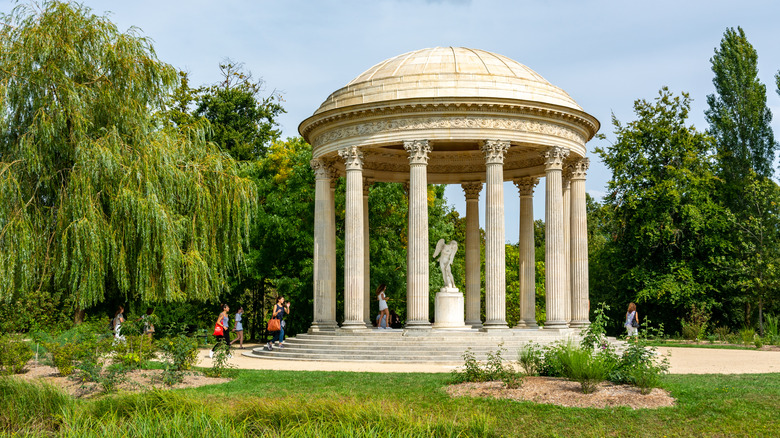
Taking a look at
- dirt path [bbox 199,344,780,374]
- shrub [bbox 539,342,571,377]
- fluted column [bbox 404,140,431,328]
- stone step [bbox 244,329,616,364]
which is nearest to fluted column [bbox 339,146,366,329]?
stone step [bbox 244,329,616,364]

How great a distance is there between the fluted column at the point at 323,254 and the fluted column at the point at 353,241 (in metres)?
2.69

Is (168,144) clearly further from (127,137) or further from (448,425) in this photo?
(448,425)

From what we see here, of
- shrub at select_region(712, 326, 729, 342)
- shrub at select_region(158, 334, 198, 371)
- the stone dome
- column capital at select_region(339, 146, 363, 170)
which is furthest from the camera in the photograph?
shrub at select_region(712, 326, 729, 342)

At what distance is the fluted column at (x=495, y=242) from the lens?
3775 centimetres

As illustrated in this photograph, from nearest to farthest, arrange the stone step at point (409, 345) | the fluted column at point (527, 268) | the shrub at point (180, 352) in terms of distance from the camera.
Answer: the shrub at point (180, 352)
the stone step at point (409, 345)
the fluted column at point (527, 268)

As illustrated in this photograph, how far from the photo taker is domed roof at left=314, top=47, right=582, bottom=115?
38688mm

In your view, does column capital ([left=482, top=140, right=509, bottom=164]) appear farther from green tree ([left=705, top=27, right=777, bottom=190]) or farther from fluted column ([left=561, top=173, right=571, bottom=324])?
green tree ([left=705, top=27, right=777, bottom=190])

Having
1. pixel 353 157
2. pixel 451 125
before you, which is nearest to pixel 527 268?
pixel 451 125

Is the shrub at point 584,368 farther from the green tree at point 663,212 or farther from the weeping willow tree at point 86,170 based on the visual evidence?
the green tree at point 663,212

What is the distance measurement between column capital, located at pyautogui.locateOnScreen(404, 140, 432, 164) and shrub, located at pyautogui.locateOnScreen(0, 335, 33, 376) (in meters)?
20.2

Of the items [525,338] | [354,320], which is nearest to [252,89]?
[354,320]

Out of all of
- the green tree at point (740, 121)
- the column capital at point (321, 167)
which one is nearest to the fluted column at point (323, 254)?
the column capital at point (321, 167)

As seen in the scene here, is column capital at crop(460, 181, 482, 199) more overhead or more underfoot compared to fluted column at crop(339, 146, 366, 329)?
more overhead

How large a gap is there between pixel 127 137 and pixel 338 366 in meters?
13.3
